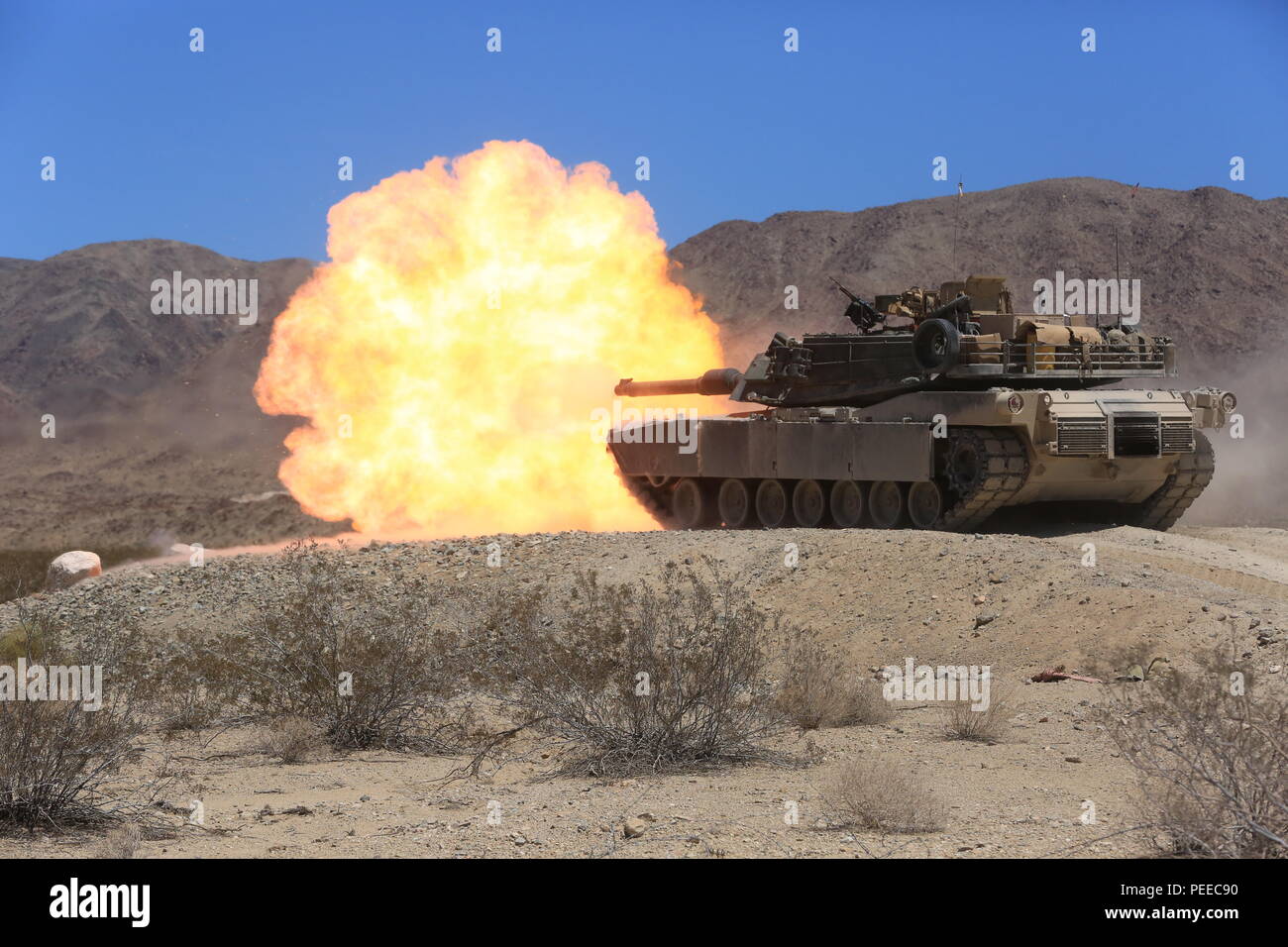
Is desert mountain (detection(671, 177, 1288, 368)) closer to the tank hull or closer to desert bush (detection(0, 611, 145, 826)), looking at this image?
the tank hull

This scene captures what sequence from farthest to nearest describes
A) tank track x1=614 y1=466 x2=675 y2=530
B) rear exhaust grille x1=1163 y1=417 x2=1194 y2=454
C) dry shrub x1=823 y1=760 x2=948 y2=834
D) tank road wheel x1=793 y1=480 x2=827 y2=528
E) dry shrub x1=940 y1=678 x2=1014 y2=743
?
tank track x1=614 y1=466 x2=675 y2=530 < tank road wheel x1=793 y1=480 x2=827 y2=528 < rear exhaust grille x1=1163 y1=417 x2=1194 y2=454 < dry shrub x1=940 y1=678 x2=1014 y2=743 < dry shrub x1=823 y1=760 x2=948 y2=834

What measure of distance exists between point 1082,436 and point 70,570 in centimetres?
1786

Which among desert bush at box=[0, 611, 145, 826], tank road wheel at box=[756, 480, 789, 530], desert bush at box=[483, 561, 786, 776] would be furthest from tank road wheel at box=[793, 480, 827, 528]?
desert bush at box=[0, 611, 145, 826]

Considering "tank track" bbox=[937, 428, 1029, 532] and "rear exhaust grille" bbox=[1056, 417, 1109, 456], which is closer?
"tank track" bbox=[937, 428, 1029, 532]

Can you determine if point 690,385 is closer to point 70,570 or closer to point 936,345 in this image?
point 936,345

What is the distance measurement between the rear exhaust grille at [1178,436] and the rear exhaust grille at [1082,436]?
4.52ft

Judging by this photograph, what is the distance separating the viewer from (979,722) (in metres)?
12.1

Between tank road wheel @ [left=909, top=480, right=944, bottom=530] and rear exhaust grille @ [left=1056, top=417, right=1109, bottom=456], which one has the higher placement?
rear exhaust grille @ [left=1056, top=417, right=1109, bottom=456]

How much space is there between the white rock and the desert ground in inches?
156

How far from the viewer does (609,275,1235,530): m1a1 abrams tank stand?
72.3ft

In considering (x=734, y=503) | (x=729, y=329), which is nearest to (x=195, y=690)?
(x=734, y=503)

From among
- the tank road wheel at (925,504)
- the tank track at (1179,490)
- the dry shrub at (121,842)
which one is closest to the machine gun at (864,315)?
the tank road wheel at (925,504)

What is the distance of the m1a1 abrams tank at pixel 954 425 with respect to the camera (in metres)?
22.0
